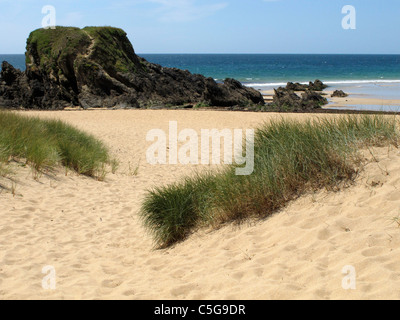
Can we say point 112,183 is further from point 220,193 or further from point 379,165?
point 379,165

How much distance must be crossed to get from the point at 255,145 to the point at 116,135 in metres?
9.98

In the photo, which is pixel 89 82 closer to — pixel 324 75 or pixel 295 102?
pixel 295 102

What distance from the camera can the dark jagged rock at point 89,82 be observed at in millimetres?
24906

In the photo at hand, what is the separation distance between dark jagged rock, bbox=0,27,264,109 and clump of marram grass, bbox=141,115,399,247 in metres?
18.9

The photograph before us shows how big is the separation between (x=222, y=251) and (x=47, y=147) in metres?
5.77

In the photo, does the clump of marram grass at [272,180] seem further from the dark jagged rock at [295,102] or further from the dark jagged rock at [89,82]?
the dark jagged rock at [89,82]

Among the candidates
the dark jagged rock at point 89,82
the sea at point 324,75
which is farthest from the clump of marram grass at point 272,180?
the dark jagged rock at point 89,82

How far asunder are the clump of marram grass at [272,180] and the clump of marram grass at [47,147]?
3790 millimetres

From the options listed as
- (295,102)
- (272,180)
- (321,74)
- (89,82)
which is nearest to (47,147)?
(272,180)

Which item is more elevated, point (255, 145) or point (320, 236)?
point (255, 145)

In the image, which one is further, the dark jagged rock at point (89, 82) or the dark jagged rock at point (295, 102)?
the dark jagged rock at point (89, 82)

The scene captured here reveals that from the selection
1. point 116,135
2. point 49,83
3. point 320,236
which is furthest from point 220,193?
point 49,83

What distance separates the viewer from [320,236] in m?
4.10

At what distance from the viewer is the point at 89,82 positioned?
25.2m
